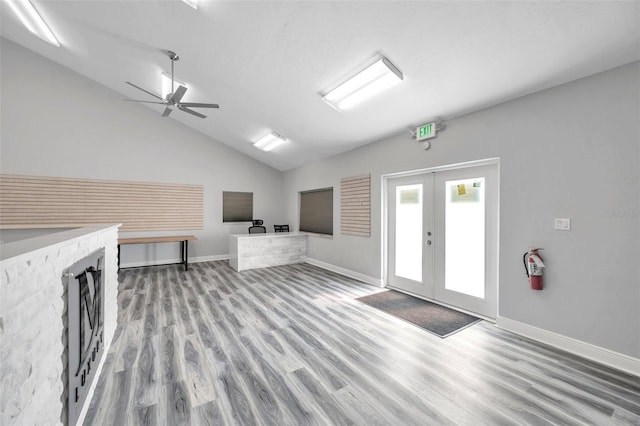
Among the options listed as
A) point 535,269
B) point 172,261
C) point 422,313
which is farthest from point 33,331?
point 172,261

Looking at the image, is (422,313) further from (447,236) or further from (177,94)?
(177,94)

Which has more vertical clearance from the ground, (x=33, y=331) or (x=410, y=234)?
(x=410, y=234)

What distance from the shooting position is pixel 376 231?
4.58m

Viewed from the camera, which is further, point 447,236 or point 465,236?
point 447,236

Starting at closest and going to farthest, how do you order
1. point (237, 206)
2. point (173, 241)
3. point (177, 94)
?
point (177, 94) → point (173, 241) → point (237, 206)

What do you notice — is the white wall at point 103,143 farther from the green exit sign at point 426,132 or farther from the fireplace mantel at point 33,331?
the fireplace mantel at point 33,331

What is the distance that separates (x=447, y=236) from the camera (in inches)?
142

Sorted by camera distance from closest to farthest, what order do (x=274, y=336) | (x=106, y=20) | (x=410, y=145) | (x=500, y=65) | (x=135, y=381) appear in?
(x=135, y=381), (x=500, y=65), (x=274, y=336), (x=106, y=20), (x=410, y=145)

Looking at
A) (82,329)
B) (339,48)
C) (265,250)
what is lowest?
(265,250)

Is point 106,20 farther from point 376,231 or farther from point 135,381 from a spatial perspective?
point 376,231

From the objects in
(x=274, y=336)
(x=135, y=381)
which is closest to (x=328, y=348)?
(x=274, y=336)

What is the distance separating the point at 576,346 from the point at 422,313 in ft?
4.80

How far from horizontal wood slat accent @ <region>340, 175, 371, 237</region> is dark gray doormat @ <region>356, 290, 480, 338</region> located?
4.23ft

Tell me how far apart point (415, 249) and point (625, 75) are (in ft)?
9.38
